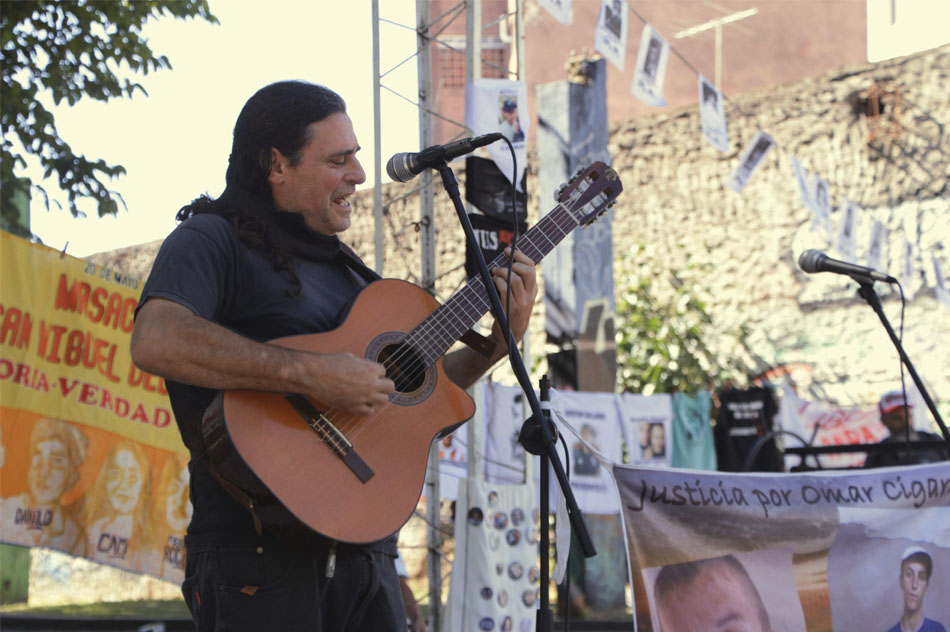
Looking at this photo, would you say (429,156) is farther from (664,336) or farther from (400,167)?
(664,336)

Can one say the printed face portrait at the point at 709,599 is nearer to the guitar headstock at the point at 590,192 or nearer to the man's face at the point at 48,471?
the guitar headstock at the point at 590,192

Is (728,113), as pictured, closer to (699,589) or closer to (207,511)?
(699,589)

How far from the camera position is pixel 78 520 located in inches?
211

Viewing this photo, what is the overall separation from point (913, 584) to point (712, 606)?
80cm

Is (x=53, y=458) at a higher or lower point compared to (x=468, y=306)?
lower

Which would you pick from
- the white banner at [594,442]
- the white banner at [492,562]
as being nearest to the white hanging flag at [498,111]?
the white banner at [492,562]

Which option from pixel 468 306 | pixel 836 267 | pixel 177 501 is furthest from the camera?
pixel 177 501

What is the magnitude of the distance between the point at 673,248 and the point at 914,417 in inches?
155

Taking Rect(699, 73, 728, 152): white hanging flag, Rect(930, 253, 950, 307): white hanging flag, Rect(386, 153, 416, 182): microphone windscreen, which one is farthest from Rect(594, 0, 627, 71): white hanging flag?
Rect(930, 253, 950, 307): white hanging flag

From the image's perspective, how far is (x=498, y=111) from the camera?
5.02 meters

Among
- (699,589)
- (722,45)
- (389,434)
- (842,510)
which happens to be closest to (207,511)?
(389,434)

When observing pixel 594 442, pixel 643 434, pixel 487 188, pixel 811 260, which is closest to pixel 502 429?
pixel 594 442

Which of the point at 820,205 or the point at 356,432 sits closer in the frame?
the point at 356,432

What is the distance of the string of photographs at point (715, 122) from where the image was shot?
250 inches
